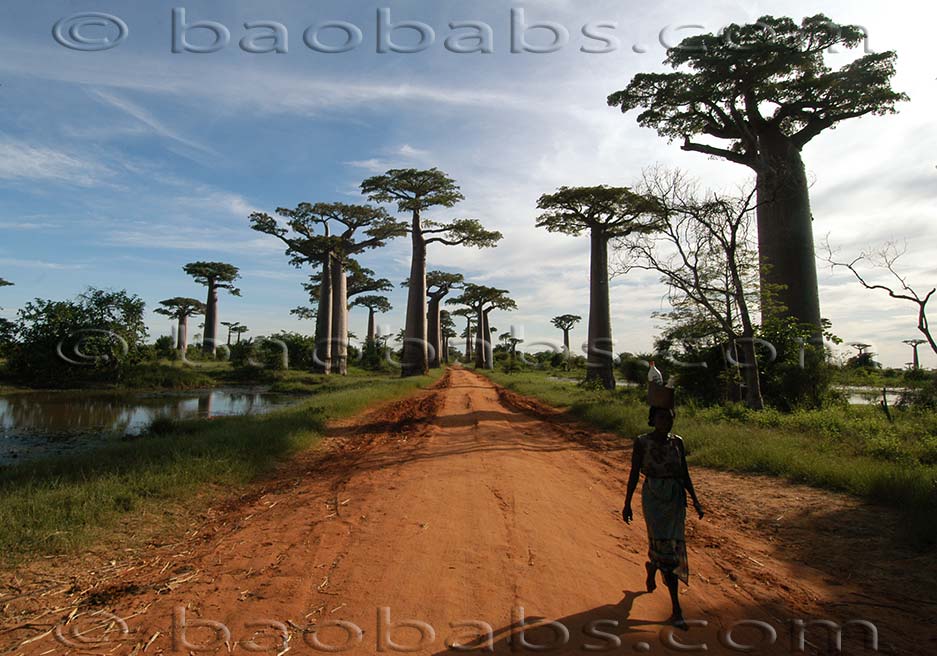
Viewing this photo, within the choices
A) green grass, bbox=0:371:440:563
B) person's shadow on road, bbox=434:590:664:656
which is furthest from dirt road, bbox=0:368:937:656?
green grass, bbox=0:371:440:563

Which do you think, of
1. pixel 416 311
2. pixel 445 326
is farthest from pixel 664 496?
pixel 445 326

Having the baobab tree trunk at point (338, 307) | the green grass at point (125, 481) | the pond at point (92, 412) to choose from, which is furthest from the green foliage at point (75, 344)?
the green grass at point (125, 481)

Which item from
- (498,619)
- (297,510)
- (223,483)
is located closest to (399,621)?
(498,619)

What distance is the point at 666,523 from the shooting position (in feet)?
10.8

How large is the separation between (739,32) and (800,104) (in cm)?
312

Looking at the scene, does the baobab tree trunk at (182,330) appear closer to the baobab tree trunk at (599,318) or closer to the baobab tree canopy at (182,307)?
the baobab tree canopy at (182,307)

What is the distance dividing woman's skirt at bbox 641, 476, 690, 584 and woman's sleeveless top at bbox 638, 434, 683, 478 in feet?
0.15

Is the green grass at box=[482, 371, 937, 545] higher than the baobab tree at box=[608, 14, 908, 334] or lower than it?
lower

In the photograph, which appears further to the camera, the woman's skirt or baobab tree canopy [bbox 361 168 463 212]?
baobab tree canopy [bbox 361 168 463 212]

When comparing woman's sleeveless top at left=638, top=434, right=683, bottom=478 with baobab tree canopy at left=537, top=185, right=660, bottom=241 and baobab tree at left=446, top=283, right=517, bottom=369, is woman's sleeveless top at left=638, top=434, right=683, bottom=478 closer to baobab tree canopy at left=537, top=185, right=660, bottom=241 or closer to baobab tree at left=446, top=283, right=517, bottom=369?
baobab tree canopy at left=537, top=185, right=660, bottom=241

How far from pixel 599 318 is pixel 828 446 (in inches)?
508

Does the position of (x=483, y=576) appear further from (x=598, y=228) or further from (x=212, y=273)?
(x=212, y=273)

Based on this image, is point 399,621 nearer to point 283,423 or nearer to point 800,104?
point 283,423

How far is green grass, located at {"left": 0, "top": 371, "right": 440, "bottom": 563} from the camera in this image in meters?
3.99
